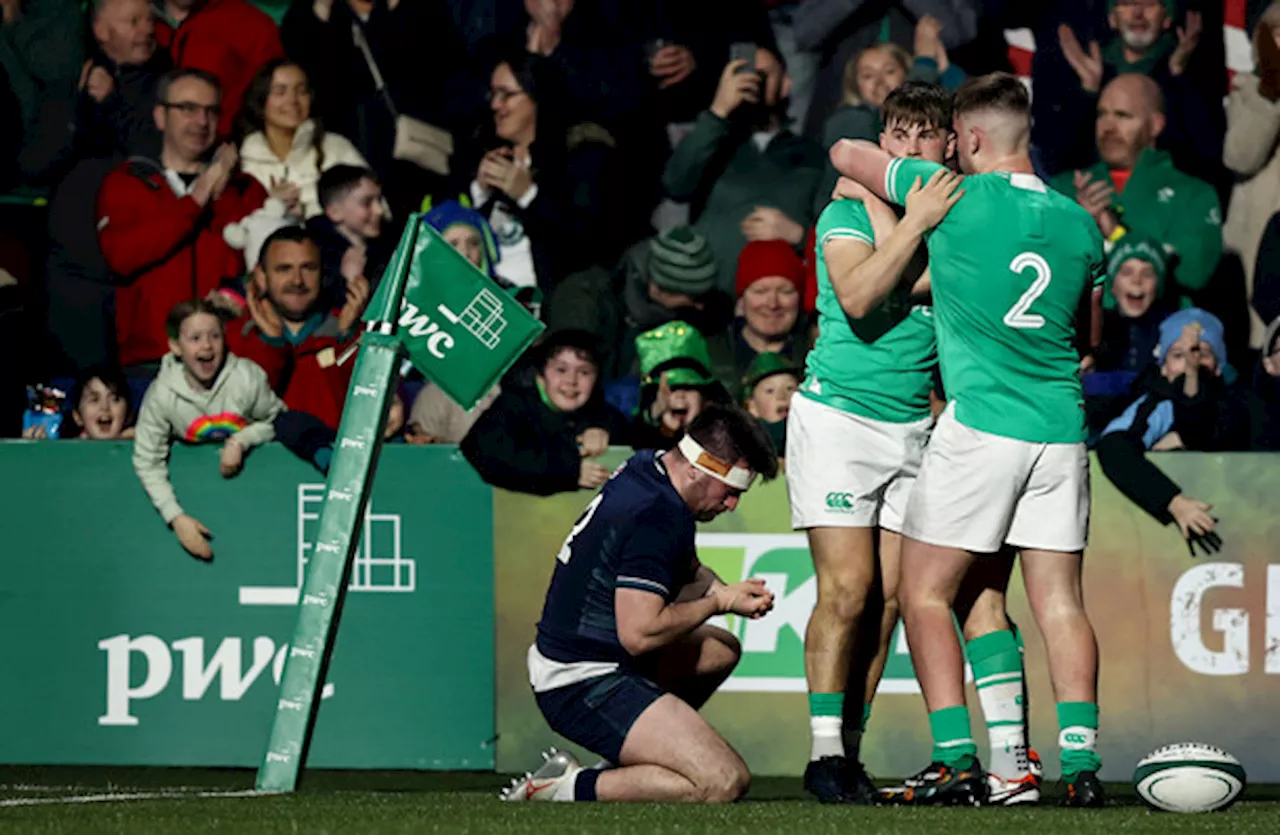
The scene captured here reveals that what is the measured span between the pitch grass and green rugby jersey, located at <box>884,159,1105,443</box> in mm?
1141

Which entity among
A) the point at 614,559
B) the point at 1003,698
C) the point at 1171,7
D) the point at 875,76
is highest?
the point at 1171,7

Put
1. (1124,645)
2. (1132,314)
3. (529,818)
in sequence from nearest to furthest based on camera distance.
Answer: (529,818), (1124,645), (1132,314)

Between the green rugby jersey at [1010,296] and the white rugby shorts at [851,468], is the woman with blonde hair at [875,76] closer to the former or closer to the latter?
the white rugby shorts at [851,468]

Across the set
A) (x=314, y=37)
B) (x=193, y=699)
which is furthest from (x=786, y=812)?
(x=314, y=37)

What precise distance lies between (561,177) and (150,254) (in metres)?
1.95

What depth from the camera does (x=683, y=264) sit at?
10133 mm

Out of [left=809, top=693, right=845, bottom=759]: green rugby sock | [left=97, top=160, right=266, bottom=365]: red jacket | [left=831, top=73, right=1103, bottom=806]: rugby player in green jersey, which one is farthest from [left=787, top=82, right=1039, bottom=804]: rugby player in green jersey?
[left=97, top=160, right=266, bottom=365]: red jacket

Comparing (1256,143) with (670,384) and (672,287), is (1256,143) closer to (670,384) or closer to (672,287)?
(672,287)

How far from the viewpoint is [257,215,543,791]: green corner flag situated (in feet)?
22.8

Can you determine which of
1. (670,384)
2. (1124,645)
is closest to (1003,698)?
(1124,645)

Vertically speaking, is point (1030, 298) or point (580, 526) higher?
point (1030, 298)

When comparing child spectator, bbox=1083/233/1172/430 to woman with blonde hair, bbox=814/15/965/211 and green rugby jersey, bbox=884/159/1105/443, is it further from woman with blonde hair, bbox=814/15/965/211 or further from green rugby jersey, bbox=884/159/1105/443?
green rugby jersey, bbox=884/159/1105/443

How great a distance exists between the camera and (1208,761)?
625 centimetres

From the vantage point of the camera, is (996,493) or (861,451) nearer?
(996,493)
